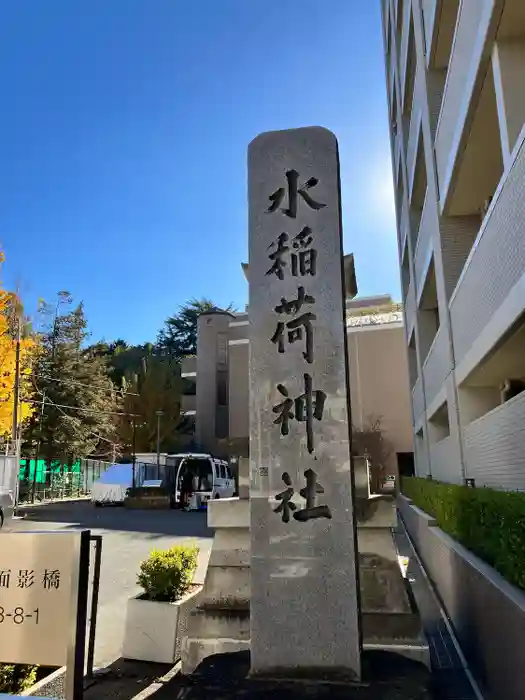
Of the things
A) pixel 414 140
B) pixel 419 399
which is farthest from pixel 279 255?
pixel 419 399

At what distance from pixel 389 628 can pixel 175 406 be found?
139 feet

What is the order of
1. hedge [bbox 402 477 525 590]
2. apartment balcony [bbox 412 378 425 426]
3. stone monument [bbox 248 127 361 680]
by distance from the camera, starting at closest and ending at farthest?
hedge [bbox 402 477 525 590] < stone monument [bbox 248 127 361 680] < apartment balcony [bbox 412 378 425 426]

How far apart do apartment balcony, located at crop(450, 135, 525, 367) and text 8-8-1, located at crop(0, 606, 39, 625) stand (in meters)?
5.51

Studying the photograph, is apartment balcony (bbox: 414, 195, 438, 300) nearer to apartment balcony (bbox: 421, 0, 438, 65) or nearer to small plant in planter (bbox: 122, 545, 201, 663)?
apartment balcony (bbox: 421, 0, 438, 65)

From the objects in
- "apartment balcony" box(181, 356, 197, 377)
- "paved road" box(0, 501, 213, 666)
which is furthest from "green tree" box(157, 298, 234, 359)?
"paved road" box(0, 501, 213, 666)

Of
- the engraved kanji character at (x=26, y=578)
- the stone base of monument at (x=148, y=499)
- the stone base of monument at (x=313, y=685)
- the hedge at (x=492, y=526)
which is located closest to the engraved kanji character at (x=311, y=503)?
the stone base of monument at (x=313, y=685)

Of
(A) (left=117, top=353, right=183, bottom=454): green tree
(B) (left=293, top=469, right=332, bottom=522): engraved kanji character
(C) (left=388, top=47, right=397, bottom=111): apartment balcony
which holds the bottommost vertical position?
(B) (left=293, top=469, right=332, bottom=522): engraved kanji character

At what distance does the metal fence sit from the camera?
32.0 meters

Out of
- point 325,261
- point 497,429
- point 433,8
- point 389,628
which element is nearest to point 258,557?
point 389,628

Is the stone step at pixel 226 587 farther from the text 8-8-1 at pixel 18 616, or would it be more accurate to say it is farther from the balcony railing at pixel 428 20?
the balcony railing at pixel 428 20

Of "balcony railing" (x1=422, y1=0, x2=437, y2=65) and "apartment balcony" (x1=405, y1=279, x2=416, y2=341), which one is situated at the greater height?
"balcony railing" (x1=422, y1=0, x2=437, y2=65)

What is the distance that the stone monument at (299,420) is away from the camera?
14.3ft

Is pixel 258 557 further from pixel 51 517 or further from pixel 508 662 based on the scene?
pixel 51 517

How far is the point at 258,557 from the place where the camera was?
4543mm
